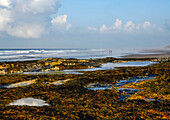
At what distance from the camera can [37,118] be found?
9.04 meters

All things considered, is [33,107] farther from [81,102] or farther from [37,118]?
[81,102]

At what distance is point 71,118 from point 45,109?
2.14 metres

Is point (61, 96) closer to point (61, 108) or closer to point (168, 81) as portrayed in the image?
point (61, 108)

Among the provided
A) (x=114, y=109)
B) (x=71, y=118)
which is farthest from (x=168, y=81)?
(x=71, y=118)

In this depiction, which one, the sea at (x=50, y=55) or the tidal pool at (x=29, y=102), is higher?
the sea at (x=50, y=55)

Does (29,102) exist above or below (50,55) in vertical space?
below

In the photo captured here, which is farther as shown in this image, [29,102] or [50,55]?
[50,55]

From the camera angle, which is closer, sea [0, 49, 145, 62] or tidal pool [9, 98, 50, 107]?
tidal pool [9, 98, 50, 107]

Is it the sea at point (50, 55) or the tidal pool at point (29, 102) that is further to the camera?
the sea at point (50, 55)

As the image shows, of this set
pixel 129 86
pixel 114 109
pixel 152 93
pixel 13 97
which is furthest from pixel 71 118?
pixel 129 86

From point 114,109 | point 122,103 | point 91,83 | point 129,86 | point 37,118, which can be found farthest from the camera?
point 91,83

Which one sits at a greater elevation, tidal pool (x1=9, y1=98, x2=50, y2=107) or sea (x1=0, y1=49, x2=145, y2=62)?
sea (x1=0, y1=49, x2=145, y2=62)

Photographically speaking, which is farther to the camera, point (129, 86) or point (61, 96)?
point (129, 86)

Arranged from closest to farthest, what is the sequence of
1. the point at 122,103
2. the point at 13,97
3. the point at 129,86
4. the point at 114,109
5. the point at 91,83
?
the point at 114,109, the point at 122,103, the point at 13,97, the point at 129,86, the point at 91,83
